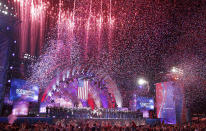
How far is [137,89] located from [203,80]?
1014cm

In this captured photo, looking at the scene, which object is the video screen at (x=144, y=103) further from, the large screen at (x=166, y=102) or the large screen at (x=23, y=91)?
the large screen at (x=23, y=91)

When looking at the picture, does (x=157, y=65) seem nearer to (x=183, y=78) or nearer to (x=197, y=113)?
(x=183, y=78)

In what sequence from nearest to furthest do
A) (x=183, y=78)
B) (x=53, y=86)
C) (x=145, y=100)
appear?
1. (x=183, y=78)
2. (x=53, y=86)
3. (x=145, y=100)

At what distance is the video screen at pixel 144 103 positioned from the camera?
3023 cm

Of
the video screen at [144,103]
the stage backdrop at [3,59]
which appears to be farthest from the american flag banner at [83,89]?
the stage backdrop at [3,59]

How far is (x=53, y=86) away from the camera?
93.8ft

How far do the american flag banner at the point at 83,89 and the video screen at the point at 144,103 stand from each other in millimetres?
8214

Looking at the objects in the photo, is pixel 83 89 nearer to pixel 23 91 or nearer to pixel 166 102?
pixel 23 91

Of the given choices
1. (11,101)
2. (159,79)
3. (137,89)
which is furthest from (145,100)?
(11,101)

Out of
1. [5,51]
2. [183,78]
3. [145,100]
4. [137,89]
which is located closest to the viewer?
[5,51]

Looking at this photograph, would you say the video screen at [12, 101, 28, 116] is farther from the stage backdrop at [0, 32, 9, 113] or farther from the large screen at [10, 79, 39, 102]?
the stage backdrop at [0, 32, 9, 113]

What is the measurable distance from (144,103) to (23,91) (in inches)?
677

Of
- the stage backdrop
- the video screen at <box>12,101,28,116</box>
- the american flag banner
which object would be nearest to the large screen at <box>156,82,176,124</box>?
the american flag banner

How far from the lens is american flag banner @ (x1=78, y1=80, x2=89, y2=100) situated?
3130 cm
